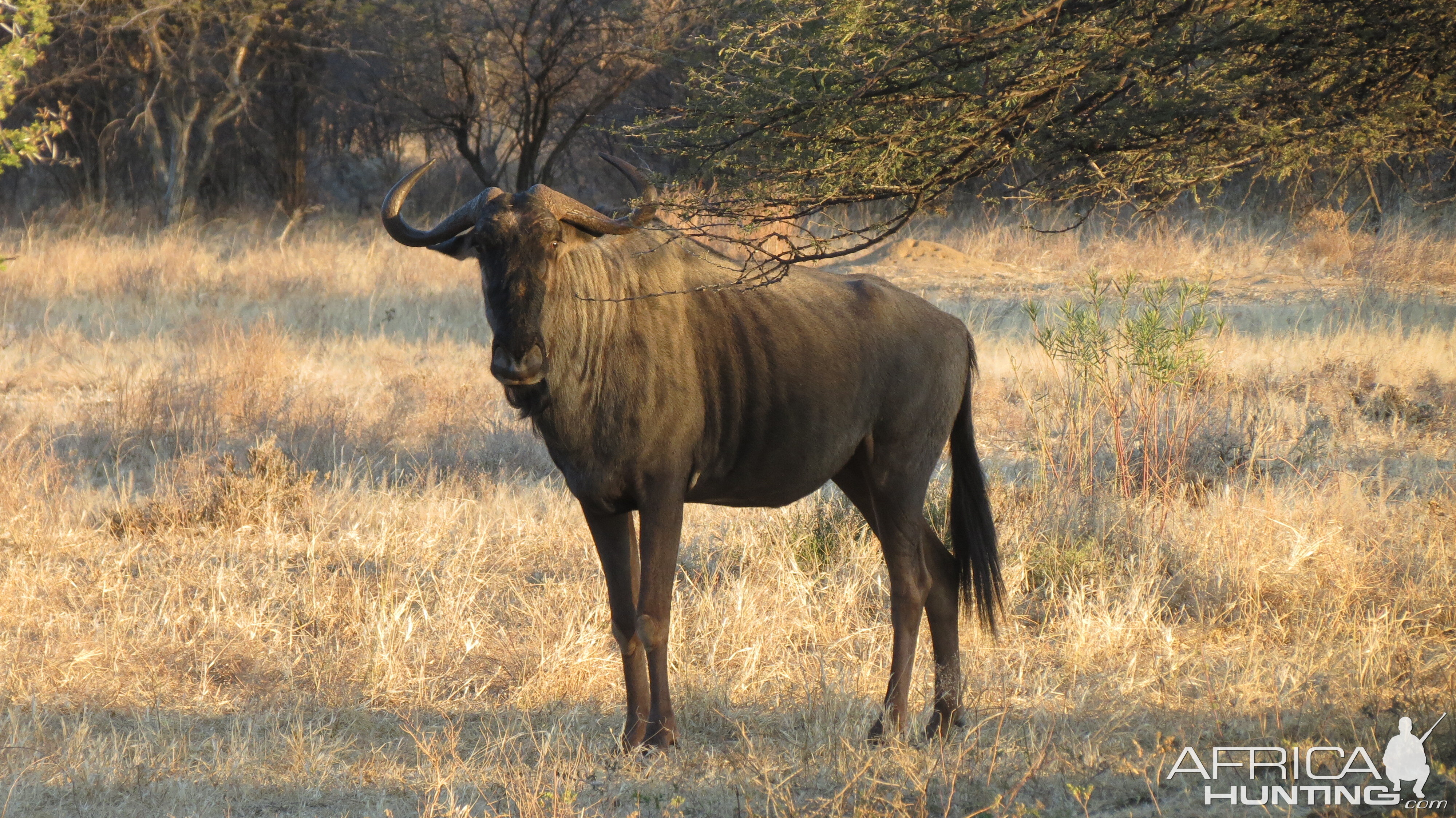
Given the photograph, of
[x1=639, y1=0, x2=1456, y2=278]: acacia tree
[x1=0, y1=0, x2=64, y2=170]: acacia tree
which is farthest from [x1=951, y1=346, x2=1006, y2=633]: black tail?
[x1=0, y1=0, x2=64, y2=170]: acacia tree

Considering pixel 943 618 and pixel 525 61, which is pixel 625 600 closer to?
pixel 943 618

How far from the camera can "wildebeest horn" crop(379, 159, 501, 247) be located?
4.11 m

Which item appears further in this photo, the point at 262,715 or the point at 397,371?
the point at 397,371

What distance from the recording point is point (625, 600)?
14.1 ft

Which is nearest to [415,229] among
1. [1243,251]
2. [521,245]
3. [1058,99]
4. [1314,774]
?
Result: [521,245]

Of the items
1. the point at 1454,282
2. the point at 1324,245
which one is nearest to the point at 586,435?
the point at 1454,282

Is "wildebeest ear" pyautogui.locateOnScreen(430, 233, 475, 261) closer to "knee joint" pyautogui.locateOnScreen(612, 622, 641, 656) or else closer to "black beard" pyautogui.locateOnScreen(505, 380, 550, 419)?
"black beard" pyautogui.locateOnScreen(505, 380, 550, 419)

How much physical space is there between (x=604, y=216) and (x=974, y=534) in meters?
1.89

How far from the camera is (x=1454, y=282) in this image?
14102 millimetres

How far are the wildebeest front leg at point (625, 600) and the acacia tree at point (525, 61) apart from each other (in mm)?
17075

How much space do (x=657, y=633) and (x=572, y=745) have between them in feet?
1.64

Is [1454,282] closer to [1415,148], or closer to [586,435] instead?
[1415,148]

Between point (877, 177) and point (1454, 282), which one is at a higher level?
point (877, 177)

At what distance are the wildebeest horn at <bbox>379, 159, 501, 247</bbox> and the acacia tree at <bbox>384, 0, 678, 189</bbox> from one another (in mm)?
16592
